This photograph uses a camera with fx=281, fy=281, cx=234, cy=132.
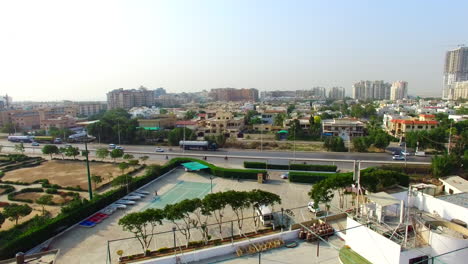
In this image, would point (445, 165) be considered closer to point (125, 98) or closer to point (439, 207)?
point (439, 207)

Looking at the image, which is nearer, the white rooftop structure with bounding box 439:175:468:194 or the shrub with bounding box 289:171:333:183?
the white rooftop structure with bounding box 439:175:468:194

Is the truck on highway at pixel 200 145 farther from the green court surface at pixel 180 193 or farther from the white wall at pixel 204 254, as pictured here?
the white wall at pixel 204 254

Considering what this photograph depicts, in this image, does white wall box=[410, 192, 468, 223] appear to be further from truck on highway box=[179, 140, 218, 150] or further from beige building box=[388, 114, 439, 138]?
beige building box=[388, 114, 439, 138]

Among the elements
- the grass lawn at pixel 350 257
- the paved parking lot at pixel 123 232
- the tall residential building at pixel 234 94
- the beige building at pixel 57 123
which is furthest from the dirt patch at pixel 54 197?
the tall residential building at pixel 234 94

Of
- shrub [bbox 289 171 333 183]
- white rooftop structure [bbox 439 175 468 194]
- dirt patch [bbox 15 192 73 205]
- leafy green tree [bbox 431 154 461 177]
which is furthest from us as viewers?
shrub [bbox 289 171 333 183]

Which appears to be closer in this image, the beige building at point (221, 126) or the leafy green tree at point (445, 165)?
the leafy green tree at point (445, 165)

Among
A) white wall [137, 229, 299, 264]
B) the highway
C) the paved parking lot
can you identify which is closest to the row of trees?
the paved parking lot
